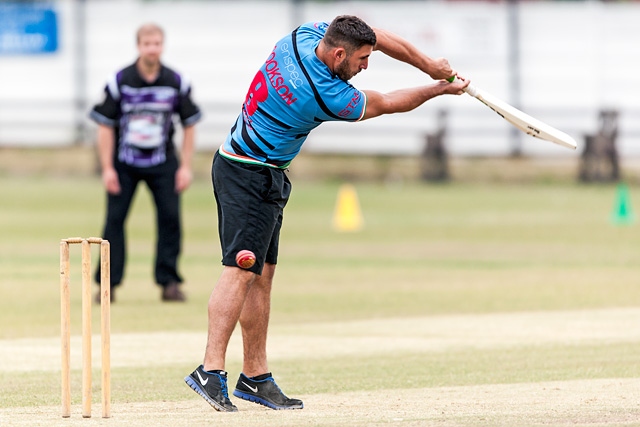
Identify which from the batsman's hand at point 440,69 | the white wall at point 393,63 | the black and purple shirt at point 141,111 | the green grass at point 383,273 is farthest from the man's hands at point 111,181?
the white wall at point 393,63

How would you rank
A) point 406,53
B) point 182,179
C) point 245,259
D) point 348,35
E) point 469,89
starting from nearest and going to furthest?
point 348,35
point 245,259
point 406,53
point 469,89
point 182,179

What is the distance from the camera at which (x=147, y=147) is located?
488 inches

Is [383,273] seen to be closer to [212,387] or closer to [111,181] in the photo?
[111,181]

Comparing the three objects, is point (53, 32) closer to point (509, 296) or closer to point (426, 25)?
point (426, 25)

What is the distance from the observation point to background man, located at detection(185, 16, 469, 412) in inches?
288

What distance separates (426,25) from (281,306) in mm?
22534

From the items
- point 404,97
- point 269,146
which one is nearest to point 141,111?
point 269,146

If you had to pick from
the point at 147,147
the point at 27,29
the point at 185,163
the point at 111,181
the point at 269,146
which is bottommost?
the point at 111,181

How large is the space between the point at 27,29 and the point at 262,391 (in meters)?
29.9

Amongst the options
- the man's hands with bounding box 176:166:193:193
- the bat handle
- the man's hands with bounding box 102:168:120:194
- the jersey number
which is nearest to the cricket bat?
the bat handle

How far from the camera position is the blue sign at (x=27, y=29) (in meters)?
35.5

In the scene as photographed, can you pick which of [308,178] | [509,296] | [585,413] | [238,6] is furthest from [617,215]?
[238,6]

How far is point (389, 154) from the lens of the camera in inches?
1233

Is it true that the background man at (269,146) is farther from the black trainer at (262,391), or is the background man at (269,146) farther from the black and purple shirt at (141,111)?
the black and purple shirt at (141,111)
